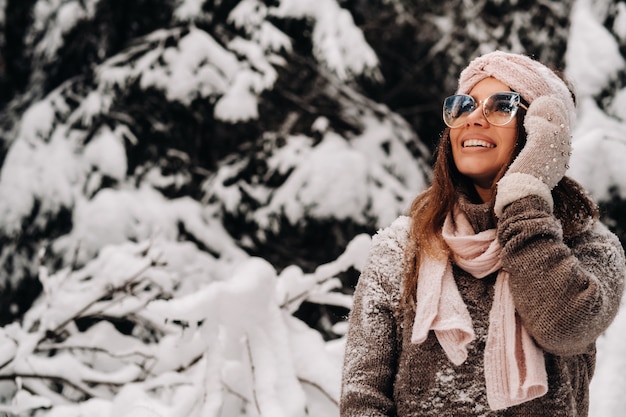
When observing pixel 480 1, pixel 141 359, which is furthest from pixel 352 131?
pixel 141 359

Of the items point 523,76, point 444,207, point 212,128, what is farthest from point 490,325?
point 212,128

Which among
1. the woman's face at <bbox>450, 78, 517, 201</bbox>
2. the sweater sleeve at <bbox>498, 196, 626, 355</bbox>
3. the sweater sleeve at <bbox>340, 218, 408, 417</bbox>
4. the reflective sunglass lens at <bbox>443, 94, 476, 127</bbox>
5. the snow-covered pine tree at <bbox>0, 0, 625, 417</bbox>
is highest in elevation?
the reflective sunglass lens at <bbox>443, 94, 476, 127</bbox>

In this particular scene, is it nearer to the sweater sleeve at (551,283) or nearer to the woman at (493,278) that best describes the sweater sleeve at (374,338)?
the woman at (493,278)

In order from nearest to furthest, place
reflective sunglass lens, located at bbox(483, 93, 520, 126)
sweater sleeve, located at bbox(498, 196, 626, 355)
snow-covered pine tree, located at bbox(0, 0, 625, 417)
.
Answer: sweater sleeve, located at bbox(498, 196, 626, 355) → reflective sunglass lens, located at bbox(483, 93, 520, 126) → snow-covered pine tree, located at bbox(0, 0, 625, 417)

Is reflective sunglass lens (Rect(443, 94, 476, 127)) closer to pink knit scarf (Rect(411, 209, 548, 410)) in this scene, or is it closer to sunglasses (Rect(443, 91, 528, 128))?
sunglasses (Rect(443, 91, 528, 128))

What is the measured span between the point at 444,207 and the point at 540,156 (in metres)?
0.27

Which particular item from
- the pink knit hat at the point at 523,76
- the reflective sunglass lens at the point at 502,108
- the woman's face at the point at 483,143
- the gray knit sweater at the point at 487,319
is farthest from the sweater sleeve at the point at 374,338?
the pink knit hat at the point at 523,76

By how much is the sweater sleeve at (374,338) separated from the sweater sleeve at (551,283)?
0.91 feet

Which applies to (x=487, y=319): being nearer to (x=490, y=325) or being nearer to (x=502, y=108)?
(x=490, y=325)

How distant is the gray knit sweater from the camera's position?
1.25m

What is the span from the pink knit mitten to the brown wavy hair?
7 centimetres

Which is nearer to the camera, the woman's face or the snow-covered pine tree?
the woman's face

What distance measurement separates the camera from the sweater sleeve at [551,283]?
48.5 inches

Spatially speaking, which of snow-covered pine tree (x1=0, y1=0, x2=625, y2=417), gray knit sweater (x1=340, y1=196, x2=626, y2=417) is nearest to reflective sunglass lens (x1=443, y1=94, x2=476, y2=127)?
gray knit sweater (x1=340, y1=196, x2=626, y2=417)
